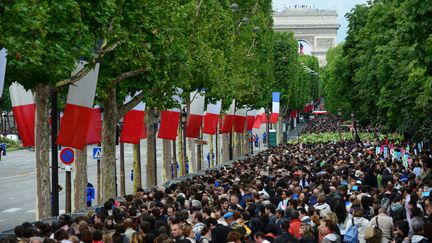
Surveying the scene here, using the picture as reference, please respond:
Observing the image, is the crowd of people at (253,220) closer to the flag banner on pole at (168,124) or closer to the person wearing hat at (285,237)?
the person wearing hat at (285,237)

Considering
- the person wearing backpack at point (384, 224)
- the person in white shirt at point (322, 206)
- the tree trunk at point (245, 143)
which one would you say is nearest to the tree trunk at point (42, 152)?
the person in white shirt at point (322, 206)

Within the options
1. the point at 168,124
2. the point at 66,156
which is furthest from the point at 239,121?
the point at 66,156

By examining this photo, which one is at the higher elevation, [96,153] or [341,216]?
[96,153]

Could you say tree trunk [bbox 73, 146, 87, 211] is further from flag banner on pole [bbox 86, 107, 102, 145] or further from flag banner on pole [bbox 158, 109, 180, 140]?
flag banner on pole [bbox 158, 109, 180, 140]

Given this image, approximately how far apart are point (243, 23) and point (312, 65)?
435 feet

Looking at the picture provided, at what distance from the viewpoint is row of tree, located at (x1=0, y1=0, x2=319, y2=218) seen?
1947 cm

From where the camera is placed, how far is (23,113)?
27297 millimetres

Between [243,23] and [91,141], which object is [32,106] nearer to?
[91,141]

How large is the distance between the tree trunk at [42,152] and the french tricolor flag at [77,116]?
0.81 m

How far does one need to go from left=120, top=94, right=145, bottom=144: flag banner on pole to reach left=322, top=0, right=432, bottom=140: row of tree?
29.7 feet

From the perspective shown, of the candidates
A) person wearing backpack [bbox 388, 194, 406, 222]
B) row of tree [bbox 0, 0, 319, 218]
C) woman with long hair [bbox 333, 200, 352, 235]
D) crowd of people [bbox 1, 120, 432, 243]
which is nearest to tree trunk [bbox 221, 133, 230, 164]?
row of tree [bbox 0, 0, 319, 218]

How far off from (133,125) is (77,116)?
10.6 m

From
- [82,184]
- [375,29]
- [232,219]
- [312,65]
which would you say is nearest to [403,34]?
[232,219]

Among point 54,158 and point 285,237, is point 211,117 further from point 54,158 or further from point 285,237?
point 285,237
